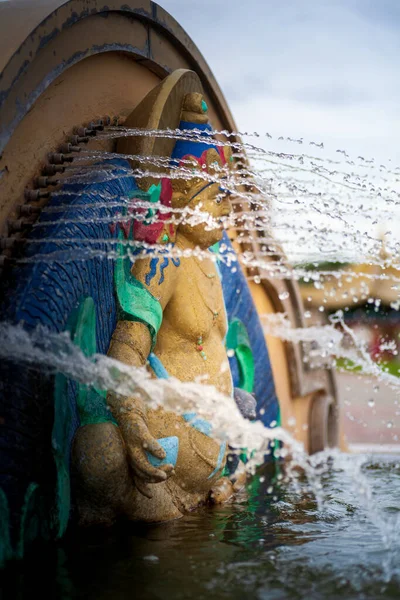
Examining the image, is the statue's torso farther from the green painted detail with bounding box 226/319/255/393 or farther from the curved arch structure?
the green painted detail with bounding box 226/319/255/393

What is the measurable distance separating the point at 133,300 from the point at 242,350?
51.0 inches

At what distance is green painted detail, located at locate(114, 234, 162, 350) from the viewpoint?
299 centimetres

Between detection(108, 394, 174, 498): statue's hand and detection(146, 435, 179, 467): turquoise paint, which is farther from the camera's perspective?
detection(146, 435, 179, 467): turquoise paint

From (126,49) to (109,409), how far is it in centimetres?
148

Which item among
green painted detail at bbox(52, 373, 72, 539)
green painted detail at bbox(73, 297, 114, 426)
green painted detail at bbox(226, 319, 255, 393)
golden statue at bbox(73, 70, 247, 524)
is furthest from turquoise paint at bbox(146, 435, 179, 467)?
green painted detail at bbox(226, 319, 255, 393)

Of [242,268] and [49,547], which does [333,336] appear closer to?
[242,268]

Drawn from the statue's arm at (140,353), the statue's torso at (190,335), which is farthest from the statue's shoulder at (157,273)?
the statue's torso at (190,335)

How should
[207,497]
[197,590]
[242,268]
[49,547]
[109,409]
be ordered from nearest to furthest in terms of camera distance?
[197,590]
[49,547]
[109,409]
[207,497]
[242,268]

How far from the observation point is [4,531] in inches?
91.0

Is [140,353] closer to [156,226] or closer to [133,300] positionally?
[133,300]

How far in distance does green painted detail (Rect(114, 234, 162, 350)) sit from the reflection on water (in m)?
0.71

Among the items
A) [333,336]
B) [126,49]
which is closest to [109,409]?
[126,49]

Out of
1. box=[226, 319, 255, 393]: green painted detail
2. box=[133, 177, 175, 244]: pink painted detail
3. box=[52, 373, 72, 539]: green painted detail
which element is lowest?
box=[52, 373, 72, 539]: green painted detail

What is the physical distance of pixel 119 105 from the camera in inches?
134
